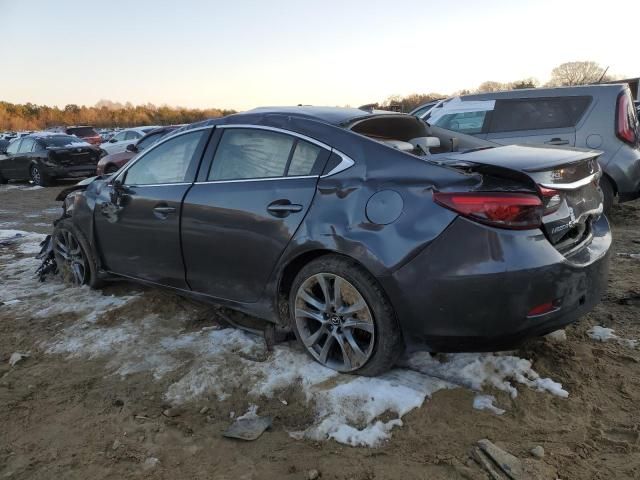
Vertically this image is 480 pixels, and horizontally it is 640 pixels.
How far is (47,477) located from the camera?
7.97 feet

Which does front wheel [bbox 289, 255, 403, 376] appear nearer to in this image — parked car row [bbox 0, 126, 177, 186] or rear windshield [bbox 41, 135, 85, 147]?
parked car row [bbox 0, 126, 177, 186]

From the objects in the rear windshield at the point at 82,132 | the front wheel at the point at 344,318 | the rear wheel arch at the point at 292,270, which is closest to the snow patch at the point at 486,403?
the front wheel at the point at 344,318

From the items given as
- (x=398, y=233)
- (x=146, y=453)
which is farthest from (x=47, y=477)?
(x=398, y=233)

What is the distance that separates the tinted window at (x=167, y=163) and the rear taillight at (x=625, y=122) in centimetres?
516

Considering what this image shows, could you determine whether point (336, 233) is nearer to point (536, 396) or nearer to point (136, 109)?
point (536, 396)

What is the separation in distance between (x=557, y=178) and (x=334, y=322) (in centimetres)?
143

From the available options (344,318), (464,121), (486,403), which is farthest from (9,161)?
(486,403)

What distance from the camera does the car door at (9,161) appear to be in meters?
16.6

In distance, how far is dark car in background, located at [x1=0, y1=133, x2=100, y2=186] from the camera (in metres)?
15.1

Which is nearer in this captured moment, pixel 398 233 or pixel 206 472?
pixel 206 472

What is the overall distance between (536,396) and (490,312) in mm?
647

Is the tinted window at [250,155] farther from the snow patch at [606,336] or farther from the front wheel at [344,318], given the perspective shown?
the snow patch at [606,336]

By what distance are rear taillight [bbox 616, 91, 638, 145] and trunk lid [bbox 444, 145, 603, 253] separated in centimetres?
382

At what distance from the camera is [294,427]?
272 cm
